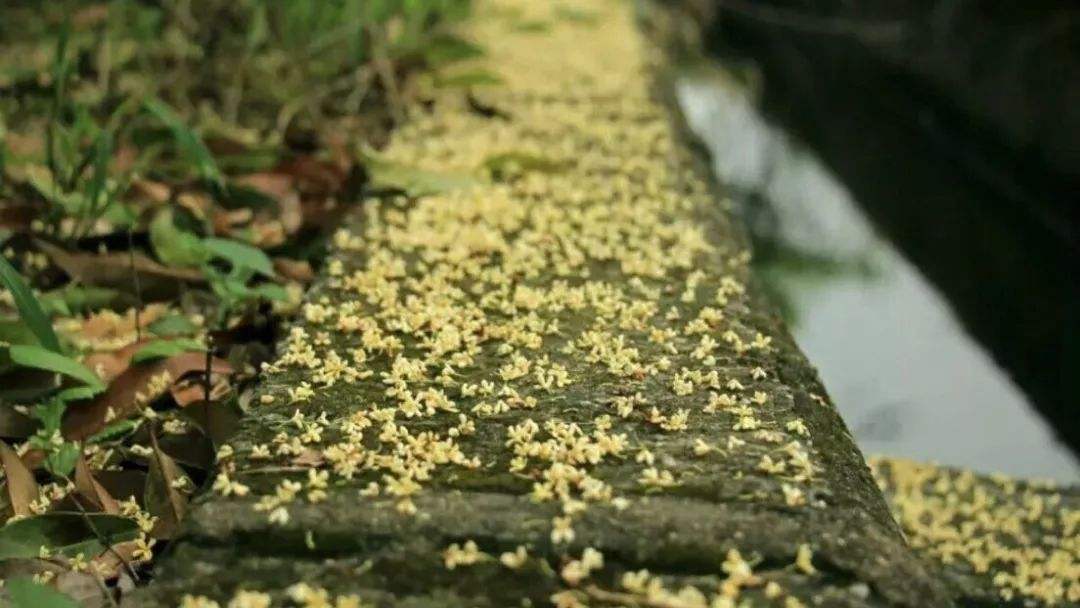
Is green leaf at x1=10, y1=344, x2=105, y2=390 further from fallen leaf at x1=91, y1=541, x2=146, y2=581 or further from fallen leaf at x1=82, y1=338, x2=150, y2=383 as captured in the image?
fallen leaf at x1=91, y1=541, x2=146, y2=581

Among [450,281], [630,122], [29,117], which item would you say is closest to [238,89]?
[29,117]

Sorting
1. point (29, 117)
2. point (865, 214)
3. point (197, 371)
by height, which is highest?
point (29, 117)

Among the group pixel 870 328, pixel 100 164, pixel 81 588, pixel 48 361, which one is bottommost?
pixel 870 328

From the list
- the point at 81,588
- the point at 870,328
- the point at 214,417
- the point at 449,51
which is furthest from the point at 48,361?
the point at 870,328

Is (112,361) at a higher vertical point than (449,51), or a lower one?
lower

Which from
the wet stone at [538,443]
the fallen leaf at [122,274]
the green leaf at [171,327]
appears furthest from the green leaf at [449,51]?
the green leaf at [171,327]

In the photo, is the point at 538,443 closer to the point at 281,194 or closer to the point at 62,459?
the point at 62,459

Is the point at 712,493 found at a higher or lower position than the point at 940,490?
higher

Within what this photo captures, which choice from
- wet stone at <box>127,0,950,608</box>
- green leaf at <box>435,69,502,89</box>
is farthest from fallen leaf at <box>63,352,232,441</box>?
green leaf at <box>435,69,502,89</box>

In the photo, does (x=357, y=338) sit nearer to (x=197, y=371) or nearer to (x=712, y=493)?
(x=197, y=371)
